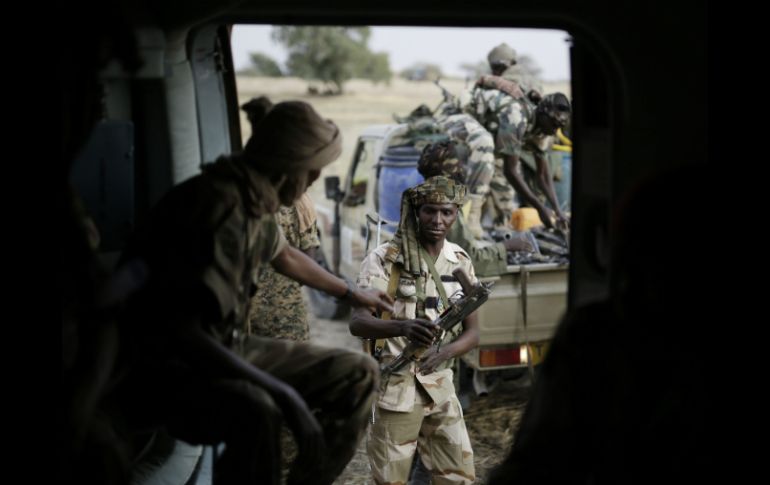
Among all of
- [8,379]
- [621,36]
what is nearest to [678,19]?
[621,36]

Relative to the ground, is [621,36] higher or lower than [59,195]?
higher

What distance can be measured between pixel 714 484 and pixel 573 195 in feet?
4.09

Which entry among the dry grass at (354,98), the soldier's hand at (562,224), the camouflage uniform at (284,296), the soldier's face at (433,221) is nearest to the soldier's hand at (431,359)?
the soldier's face at (433,221)

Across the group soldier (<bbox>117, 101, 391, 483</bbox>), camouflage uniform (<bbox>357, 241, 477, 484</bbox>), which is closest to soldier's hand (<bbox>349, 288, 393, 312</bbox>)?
soldier (<bbox>117, 101, 391, 483</bbox>)

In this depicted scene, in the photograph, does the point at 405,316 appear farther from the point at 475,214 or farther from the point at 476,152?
the point at 476,152

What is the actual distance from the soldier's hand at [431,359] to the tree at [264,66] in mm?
19843

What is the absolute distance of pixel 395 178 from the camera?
7910 mm

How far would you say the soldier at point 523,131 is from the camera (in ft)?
27.8

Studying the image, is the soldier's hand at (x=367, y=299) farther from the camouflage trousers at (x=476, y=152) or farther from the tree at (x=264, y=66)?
the tree at (x=264, y=66)

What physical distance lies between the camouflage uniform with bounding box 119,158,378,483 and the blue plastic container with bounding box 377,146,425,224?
459cm

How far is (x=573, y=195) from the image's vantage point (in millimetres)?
3629

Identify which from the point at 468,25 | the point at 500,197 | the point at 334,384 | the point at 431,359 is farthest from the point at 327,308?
the point at 468,25

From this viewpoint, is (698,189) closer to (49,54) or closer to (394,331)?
(49,54)

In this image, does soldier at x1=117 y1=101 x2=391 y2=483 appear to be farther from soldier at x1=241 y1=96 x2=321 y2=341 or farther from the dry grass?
the dry grass
